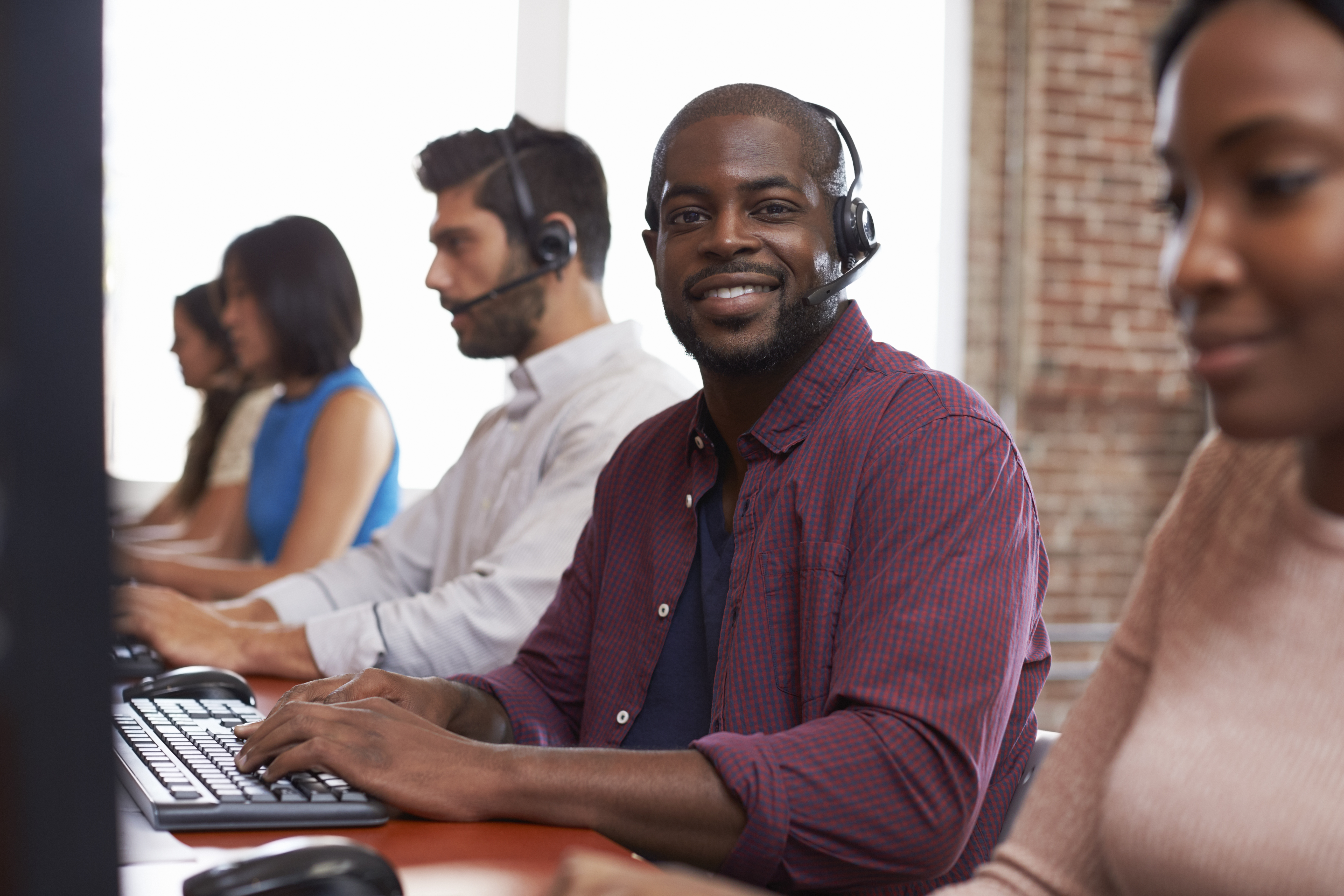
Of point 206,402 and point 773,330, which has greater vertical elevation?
point 773,330

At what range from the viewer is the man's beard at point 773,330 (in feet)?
4.66

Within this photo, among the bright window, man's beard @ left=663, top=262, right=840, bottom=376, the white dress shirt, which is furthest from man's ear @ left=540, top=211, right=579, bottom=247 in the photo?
the bright window

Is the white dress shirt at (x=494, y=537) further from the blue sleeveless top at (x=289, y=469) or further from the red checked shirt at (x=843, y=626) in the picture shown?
the blue sleeveless top at (x=289, y=469)

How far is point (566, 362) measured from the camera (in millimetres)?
2248

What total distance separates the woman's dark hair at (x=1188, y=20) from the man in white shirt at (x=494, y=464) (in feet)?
4.23

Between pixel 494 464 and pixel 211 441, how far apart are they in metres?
1.74

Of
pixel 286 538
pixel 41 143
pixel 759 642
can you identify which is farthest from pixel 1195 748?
pixel 286 538

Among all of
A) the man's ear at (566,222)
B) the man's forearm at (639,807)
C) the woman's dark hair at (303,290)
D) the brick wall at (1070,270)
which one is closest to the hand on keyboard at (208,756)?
the man's forearm at (639,807)

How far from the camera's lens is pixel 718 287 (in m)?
1.43

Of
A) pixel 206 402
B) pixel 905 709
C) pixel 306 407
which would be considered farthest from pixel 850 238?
pixel 206 402

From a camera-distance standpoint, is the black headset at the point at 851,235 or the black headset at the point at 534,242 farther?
the black headset at the point at 534,242

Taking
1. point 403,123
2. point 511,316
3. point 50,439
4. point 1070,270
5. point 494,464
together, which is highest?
point 403,123

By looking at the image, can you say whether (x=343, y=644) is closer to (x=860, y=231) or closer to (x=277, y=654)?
(x=277, y=654)

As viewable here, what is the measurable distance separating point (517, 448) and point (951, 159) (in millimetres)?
2400
